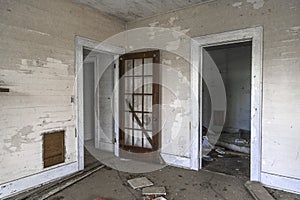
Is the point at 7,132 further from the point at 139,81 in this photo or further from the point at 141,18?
the point at 141,18

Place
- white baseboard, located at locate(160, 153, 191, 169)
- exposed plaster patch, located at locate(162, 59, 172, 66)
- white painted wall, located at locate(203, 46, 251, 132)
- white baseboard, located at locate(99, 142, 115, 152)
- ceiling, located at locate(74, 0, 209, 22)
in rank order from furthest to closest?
1. white painted wall, located at locate(203, 46, 251, 132)
2. white baseboard, located at locate(99, 142, 115, 152)
3. exposed plaster patch, located at locate(162, 59, 172, 66)
4. white baseboard, located at locate(160, 153, 191, 169)
5. ceiling, located at locate(74, 0, 209, 22)

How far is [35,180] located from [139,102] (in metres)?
2.27

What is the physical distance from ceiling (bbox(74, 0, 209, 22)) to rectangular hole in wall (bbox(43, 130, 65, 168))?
2.24 metres

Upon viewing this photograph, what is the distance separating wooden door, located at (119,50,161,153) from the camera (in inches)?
159

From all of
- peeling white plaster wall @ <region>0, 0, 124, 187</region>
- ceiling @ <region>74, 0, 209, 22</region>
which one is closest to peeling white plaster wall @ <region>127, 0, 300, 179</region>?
ceiling @ <region>74, 0, 209, 22</region>

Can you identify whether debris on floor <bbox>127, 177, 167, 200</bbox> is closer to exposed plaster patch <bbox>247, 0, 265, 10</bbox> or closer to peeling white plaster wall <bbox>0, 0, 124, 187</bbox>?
peeling white plaster wall <bbox>0, 0, 124, 187</bbox>

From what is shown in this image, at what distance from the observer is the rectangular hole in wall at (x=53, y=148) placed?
3088mm

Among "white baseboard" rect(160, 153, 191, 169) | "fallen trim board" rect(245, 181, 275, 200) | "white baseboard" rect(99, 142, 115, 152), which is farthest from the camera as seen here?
"white baseboard" rect(99, 142, 115, 152)

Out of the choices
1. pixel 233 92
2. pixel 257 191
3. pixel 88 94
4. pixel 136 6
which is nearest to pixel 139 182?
pixel 257 191

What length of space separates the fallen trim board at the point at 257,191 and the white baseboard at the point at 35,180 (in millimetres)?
2716

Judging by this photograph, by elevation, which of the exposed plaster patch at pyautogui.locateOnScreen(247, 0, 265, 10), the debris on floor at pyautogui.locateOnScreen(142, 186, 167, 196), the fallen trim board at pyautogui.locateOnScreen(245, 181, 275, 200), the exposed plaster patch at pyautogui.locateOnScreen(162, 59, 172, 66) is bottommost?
the debris on floor at pyautogui.locateOnScreen(142, 186, 167, 196)

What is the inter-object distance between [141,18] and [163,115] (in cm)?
204

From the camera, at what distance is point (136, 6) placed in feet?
11.9

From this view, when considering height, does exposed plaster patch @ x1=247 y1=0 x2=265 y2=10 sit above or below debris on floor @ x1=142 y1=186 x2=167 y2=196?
above
